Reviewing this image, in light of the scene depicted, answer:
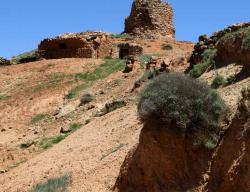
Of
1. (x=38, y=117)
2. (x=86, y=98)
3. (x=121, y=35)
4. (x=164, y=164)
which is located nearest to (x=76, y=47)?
(x=121, y=35)

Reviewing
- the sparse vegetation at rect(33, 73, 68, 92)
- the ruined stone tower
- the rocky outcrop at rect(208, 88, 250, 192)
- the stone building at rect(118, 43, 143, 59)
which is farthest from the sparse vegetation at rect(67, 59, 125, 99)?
the rocky outcrop at rect(208, 88, 250, 192)

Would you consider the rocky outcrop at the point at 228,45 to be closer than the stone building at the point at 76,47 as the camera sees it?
Yes

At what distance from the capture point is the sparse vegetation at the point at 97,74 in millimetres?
25297

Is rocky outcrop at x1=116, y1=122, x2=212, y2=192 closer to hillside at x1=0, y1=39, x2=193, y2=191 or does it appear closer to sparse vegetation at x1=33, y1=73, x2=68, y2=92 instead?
hillside at x1=0, y1=39, x2=193, y2=191

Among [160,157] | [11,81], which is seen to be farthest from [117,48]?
[160,157]

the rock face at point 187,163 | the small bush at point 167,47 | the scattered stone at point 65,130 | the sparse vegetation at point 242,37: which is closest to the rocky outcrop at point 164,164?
the rock face at point 187,163

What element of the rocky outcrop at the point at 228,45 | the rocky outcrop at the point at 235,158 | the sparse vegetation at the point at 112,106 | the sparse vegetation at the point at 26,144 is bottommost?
the sparse vegetation at the point at 26,144

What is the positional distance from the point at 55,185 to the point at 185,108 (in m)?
3.86

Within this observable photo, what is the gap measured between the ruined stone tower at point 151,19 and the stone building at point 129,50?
24.9ft

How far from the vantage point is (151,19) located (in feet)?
127

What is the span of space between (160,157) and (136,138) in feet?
7.86

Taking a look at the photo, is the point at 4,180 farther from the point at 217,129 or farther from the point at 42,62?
the point at 42,62

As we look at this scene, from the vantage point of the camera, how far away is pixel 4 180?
1503 cm

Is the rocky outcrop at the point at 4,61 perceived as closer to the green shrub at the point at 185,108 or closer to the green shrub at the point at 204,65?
the green shrub at the point at 204,65
